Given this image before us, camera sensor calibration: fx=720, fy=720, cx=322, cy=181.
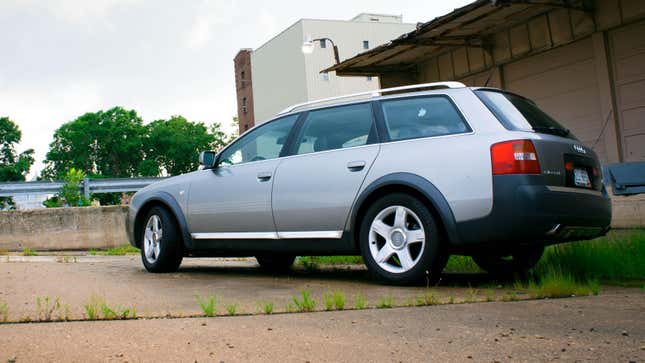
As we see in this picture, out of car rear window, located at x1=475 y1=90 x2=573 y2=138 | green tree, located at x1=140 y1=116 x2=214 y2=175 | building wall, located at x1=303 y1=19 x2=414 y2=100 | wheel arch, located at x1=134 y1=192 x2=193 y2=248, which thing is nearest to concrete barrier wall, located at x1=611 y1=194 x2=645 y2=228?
car rear window, located at x1=475 y1=90 x2=573 y2=138

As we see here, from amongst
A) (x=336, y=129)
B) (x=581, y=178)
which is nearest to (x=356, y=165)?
(x=336, y=129)

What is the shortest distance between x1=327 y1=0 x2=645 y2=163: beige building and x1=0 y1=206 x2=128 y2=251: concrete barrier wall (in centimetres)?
565

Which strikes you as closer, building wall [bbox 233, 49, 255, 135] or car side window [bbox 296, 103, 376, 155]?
car side window [bbox 296, 103, 376, 155]

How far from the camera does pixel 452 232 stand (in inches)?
214

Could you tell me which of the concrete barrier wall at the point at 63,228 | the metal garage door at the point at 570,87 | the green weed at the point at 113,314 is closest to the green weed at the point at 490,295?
the green weed at the point at 113,314

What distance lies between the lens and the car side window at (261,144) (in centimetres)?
704

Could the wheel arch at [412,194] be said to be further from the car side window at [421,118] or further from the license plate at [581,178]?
the license plate at [581,178]

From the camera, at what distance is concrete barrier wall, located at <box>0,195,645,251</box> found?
1383cm

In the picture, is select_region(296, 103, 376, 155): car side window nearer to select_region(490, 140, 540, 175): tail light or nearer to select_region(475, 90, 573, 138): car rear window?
select_region(475, 90, 573, 138): car rear window

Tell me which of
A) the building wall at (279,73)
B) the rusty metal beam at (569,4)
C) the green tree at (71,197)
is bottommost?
the green tree at (71,197)

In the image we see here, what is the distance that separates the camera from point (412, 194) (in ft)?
18.9

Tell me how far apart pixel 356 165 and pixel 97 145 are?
77.5 meters

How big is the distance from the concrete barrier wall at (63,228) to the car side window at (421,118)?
9.44 m

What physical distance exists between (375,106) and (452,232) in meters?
1.50
